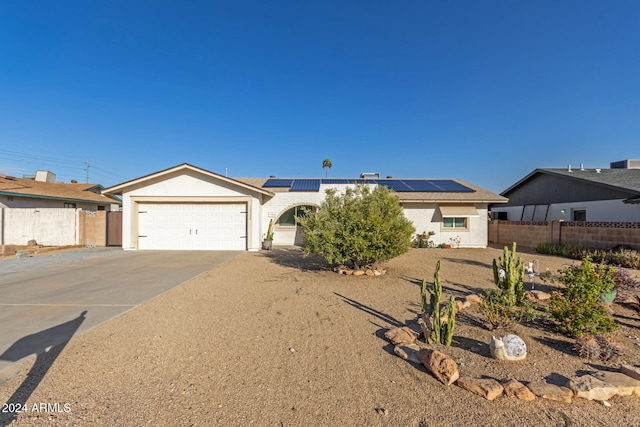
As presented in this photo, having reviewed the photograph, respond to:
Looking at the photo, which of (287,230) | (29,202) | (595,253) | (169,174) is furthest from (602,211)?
(29,202)

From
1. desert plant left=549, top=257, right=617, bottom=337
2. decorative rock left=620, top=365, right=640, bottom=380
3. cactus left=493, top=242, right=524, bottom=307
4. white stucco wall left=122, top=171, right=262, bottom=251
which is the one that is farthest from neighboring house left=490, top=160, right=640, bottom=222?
white stucco wall left=122, top=171, right=262, bottom=251

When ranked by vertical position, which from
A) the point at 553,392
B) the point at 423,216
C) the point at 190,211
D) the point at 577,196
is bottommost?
the point at 553,392

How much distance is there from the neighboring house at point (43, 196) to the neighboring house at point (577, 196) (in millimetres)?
28765

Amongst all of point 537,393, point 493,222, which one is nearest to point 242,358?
point 537,393

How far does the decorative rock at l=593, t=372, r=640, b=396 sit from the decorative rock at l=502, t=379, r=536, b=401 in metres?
0.94

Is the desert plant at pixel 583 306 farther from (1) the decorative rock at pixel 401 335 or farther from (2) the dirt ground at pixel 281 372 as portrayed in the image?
(1) the decorative rock at pixel 401 335

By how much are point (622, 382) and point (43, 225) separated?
22137 mm

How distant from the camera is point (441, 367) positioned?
338cm

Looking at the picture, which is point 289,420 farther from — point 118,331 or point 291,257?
point 291,257

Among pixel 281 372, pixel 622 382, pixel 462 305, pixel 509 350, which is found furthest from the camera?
pixel 462 305

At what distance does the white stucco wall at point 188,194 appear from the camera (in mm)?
15352

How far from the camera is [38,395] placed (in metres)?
3.13

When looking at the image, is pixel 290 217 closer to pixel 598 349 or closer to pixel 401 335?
pixel 401 335

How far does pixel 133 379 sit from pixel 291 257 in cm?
962
